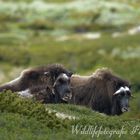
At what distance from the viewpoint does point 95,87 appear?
60.8ft

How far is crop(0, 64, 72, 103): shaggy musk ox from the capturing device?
1757cm

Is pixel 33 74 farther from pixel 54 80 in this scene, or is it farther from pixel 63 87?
pixel 63 87

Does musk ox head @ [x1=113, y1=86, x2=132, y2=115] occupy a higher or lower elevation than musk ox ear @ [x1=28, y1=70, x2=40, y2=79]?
lower

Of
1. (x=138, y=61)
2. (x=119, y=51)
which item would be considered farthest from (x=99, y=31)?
(x=138, y=61)

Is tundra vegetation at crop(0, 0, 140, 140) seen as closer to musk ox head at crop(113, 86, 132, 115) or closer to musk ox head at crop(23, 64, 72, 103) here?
musk ox head at crop(113, 86, 132, 115)

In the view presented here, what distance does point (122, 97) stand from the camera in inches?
727

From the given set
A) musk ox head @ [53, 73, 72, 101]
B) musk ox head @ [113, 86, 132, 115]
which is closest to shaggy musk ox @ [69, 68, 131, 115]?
musk ox head @ [113, 86, 132, 115]

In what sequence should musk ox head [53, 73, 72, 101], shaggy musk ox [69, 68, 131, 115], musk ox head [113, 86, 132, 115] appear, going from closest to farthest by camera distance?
musk ox head [53, 73, 72, 101], musk ox head [113, 86, 132, 115], shaggy musk ox [69, 68, 131, 115]

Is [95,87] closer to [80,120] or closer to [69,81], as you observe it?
[69,81]

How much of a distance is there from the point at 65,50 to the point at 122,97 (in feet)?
112

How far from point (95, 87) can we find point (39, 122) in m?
6.48

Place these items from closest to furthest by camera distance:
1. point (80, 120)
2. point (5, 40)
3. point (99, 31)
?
point (80, 120)
point (5, 40)
point (99, 31)

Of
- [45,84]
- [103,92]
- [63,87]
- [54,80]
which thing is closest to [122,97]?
[103,92]

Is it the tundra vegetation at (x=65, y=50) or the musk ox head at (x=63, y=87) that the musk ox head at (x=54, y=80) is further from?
the tundra vegetation at (x=65, y=50)
